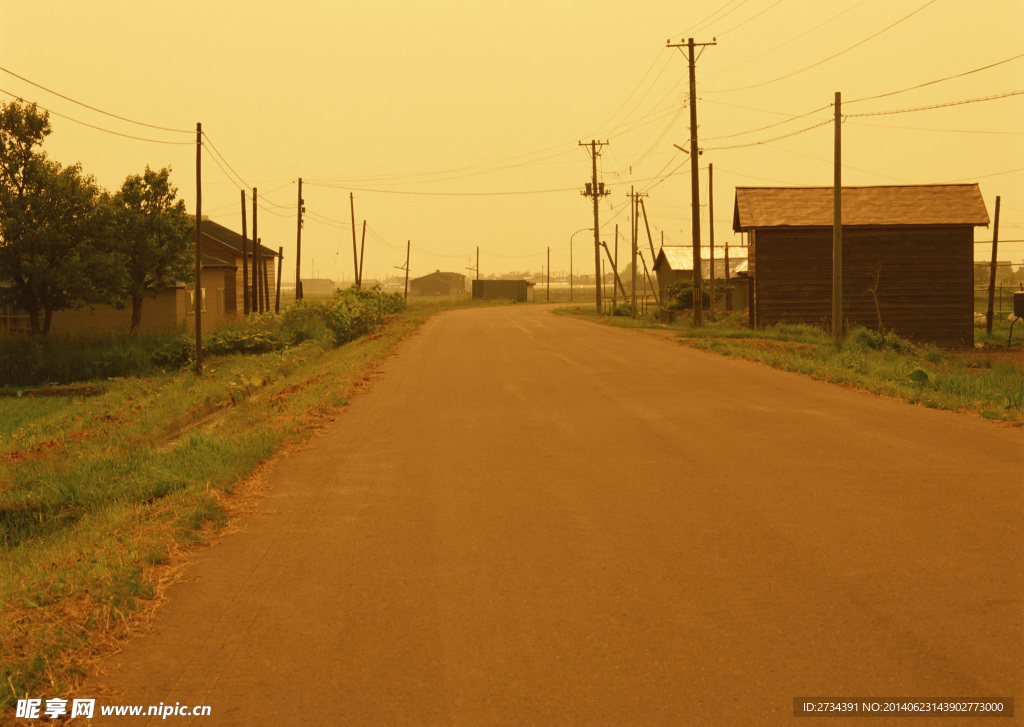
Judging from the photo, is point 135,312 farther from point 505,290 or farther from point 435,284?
point 435,284

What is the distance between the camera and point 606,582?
20.2ft

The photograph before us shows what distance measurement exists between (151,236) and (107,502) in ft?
105

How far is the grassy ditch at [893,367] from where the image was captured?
1446 centimetres

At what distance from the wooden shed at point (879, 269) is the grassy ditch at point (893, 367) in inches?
79.8

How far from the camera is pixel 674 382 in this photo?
58.1ft

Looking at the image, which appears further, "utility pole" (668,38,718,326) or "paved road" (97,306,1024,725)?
"utility pole" (668,38,718,326)

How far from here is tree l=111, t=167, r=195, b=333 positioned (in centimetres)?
3872

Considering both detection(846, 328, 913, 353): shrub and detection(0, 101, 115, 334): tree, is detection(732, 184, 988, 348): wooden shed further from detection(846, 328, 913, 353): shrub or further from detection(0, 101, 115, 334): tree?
detection(0, 101, 115, 334): tree

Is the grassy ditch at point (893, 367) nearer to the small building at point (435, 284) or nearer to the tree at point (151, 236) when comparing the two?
the tree at point (151, 236)

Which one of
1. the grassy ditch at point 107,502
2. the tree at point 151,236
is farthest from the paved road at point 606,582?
the tree at point 151,236

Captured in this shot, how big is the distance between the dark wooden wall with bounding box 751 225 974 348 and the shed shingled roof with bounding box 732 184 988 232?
0.39m

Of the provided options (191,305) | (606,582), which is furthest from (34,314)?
(606,582)

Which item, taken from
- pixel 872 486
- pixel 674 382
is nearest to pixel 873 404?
pixel 674 382

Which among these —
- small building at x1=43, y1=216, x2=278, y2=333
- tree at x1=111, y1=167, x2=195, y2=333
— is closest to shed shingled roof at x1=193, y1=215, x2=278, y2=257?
small building at x1=43, y1=216, x2=278, y2=333
